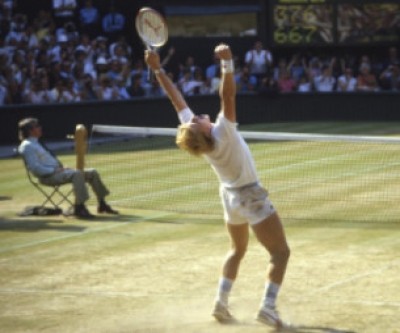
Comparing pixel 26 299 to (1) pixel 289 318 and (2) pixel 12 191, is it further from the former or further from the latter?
(2) pixel 12 191

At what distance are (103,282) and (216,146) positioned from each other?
119 inches

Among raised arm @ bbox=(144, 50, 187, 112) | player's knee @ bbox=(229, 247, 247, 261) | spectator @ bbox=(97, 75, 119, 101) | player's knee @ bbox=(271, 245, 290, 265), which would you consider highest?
raised arm @ bbox=(144, 50, 187, 112)

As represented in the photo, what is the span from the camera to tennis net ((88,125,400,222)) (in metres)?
15.9

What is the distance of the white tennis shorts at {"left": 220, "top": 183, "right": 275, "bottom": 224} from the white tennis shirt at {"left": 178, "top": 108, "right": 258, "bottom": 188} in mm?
61

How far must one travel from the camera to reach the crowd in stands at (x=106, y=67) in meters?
27.9

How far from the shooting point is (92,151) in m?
23.1

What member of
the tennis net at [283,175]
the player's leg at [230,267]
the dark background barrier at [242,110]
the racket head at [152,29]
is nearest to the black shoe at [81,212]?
the tennis net at [283,175]

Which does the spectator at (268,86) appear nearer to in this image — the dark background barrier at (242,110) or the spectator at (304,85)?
the dark background barrier at (242,110)

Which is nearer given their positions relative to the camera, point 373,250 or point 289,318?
point 289,318

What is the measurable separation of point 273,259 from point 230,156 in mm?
959

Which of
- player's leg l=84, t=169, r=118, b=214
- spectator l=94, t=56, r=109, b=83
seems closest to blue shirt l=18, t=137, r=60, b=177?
player's leg l=84, t=169, r=118, b=214

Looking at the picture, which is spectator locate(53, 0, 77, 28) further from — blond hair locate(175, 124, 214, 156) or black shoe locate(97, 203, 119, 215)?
blond hair locate(175, 124, 214, 156)

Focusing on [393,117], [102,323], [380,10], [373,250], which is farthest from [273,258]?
[380,10]

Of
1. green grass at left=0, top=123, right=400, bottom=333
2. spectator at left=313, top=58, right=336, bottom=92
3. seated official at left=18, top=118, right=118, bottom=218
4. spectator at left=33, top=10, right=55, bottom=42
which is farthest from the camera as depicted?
spectator at left=313, top=58, right=336, bottom=92
